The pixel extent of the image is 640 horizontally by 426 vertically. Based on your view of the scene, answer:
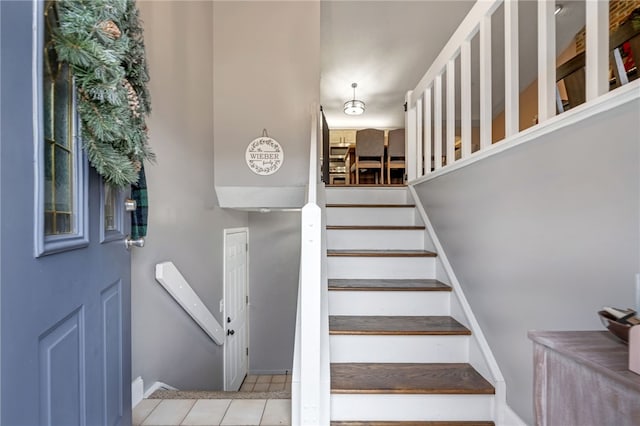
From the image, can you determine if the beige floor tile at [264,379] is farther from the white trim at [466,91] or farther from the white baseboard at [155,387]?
the white trim at [466,91]

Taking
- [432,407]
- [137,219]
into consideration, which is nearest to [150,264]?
[137,219]

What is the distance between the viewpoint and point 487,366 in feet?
5.16

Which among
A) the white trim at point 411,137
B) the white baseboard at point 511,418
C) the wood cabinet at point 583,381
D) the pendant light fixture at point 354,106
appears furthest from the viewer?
the pendant light fixture at point 354,106

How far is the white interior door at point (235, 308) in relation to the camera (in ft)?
11.4

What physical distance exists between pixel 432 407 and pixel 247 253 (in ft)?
10.7

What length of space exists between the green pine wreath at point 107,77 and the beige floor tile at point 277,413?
124cm

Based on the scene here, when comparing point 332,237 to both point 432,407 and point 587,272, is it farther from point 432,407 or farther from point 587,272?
point 587,272

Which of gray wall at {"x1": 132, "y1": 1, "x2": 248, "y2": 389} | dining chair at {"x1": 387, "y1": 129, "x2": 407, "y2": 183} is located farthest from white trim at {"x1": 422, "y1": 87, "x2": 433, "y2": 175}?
dining chair at {"x1": 387, "y1": 129, "x2": 407, "y2": 183}

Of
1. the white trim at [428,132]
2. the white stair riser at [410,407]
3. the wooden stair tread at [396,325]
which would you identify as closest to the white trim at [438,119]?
Answer: the white trim at [428,132]

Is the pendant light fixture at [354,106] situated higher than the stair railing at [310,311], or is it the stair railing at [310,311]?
the pendant light fixture at [354,106]

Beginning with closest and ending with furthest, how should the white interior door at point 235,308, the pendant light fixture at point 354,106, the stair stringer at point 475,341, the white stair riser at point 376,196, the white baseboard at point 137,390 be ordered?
1. the stair stringer at point 475,341
2. the white baseboard at point 137,390
3. the white stair riser at point 376,196
4. the white interior door at point 235,308
5. the pendant light fixture at point 354,106

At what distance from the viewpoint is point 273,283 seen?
4477mm

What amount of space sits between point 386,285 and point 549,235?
107cm

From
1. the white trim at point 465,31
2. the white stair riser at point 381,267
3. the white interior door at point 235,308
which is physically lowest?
the white interior door at point 235,308
